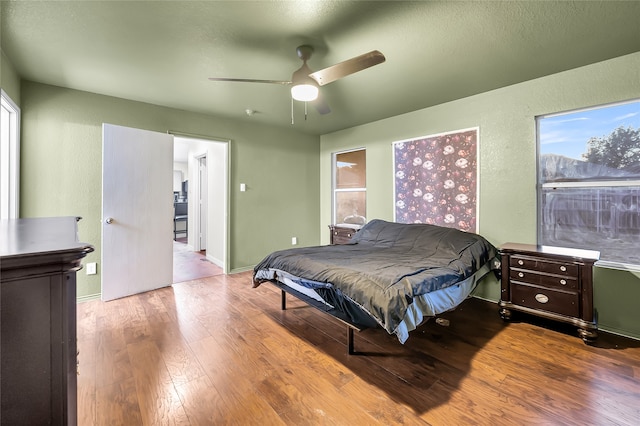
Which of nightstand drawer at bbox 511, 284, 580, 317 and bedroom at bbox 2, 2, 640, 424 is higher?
bedroom at bbox 2, 2, 640, 424

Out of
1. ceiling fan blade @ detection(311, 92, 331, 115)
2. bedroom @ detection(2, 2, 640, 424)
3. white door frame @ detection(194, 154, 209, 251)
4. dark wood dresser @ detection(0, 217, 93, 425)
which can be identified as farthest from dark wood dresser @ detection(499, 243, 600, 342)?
white door frame @ detection(194, 154, 209, 251)

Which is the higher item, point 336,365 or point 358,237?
point 358,237

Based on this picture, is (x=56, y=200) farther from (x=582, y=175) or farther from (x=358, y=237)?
(x=582, y=175)

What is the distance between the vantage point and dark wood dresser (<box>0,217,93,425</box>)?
69 centimetres

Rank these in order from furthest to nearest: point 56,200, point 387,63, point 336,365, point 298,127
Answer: point 298,127, point 56,200, point 387,63, point 336,365

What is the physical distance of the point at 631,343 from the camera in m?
2.23

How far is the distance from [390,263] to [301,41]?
1939mm

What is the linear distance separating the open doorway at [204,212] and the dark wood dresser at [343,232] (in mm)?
1726

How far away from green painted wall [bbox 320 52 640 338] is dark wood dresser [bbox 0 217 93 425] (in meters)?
A: 3.53

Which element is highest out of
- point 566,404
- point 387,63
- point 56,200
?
point 387,63

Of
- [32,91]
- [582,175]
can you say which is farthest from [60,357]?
[582,175]

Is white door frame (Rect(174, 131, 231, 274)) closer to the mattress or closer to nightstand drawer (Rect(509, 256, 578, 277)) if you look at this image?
the mattress

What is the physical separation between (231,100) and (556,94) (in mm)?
3461

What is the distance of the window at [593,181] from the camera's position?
2.38 metres
